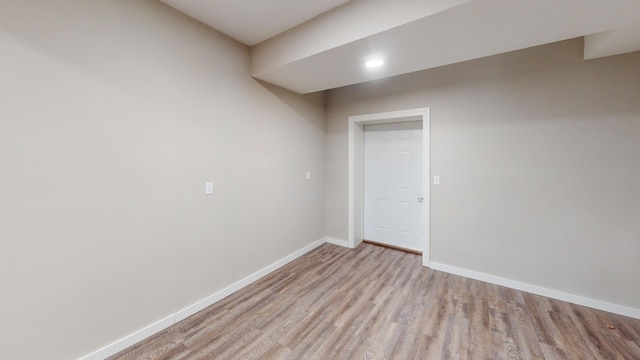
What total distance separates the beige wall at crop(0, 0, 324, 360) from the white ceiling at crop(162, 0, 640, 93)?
1.21 feet

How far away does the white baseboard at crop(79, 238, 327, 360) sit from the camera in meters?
1.70

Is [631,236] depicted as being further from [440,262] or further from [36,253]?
[36,253]

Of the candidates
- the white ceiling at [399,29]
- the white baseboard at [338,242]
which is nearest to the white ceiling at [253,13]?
the white ceiling at [399,29]

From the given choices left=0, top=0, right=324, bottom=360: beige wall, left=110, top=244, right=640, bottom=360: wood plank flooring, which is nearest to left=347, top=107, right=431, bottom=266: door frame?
left=110, top=244, right=640, bottom=360: wood plank flooring

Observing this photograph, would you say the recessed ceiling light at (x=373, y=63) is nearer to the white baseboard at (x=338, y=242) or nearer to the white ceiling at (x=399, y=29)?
the white ceiling at (x=399, y=29)

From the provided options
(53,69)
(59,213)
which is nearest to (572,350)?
(59,213)

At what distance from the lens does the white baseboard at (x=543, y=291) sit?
2.19m

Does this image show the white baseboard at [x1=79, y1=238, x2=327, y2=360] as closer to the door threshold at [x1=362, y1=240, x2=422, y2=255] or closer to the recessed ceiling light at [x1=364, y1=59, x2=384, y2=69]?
the door threshold at [x1=362, y1=240, x2=422, y2=255]

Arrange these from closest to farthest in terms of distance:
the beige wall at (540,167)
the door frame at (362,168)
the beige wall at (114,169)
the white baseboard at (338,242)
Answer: the beige wall at (114,169)
the beige wall at (540,167)
the door frame at (362,168)
the white baseboard at (338,242)

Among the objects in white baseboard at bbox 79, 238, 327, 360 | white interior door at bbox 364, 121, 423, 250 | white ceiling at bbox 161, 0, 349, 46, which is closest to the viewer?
white baseboard at bbox 79, 238, 327, 360

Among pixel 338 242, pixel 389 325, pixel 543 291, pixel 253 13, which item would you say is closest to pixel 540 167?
pixel 543 291

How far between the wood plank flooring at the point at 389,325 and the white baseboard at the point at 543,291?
61 mm

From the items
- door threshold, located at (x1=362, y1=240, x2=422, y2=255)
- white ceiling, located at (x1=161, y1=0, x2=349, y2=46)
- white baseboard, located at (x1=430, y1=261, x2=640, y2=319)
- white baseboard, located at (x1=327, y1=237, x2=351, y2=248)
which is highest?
white ceiling, located at (x1=161, y1=0, x2=349, y2=46)

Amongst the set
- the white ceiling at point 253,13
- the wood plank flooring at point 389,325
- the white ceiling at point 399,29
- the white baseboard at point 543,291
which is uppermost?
the white ceiling at point 253,13
